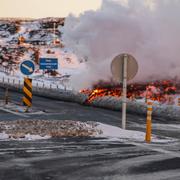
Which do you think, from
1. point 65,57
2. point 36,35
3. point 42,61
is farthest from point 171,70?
point 36,35

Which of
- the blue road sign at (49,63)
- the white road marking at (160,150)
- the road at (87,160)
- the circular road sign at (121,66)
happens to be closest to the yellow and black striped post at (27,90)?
the blue road sign at (49,63)

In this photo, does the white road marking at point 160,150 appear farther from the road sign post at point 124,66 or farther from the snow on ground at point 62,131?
the road sign post at point 124,66

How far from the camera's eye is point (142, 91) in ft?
83.1

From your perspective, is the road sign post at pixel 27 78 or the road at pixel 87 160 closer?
the road at pixel 87 160

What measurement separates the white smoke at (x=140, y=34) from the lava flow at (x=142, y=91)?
75 centimetres

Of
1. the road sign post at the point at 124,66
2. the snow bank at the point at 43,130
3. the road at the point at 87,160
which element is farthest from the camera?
the road sign post at the point at 124,66

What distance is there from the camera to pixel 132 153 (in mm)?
9602

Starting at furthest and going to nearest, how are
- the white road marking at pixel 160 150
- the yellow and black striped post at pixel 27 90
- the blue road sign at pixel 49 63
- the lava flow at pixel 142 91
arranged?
1. the blue road sign at pixel 49 63
2. the lava flow at pixel 142 91
3. the yellow and black striped post at pixel 27 90
4. the white road marking at pixel 160 150

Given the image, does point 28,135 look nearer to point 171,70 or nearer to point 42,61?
point 42,61

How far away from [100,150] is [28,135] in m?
2.70

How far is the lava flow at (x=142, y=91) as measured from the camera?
2407 centimetres

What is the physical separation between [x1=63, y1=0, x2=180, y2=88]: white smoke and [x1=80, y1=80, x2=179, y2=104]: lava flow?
75 centimetres

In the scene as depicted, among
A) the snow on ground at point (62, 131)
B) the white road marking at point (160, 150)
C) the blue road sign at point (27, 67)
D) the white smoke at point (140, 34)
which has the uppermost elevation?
the white smoke at point (140, 34)

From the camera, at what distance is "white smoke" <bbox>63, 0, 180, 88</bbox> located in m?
26.0
